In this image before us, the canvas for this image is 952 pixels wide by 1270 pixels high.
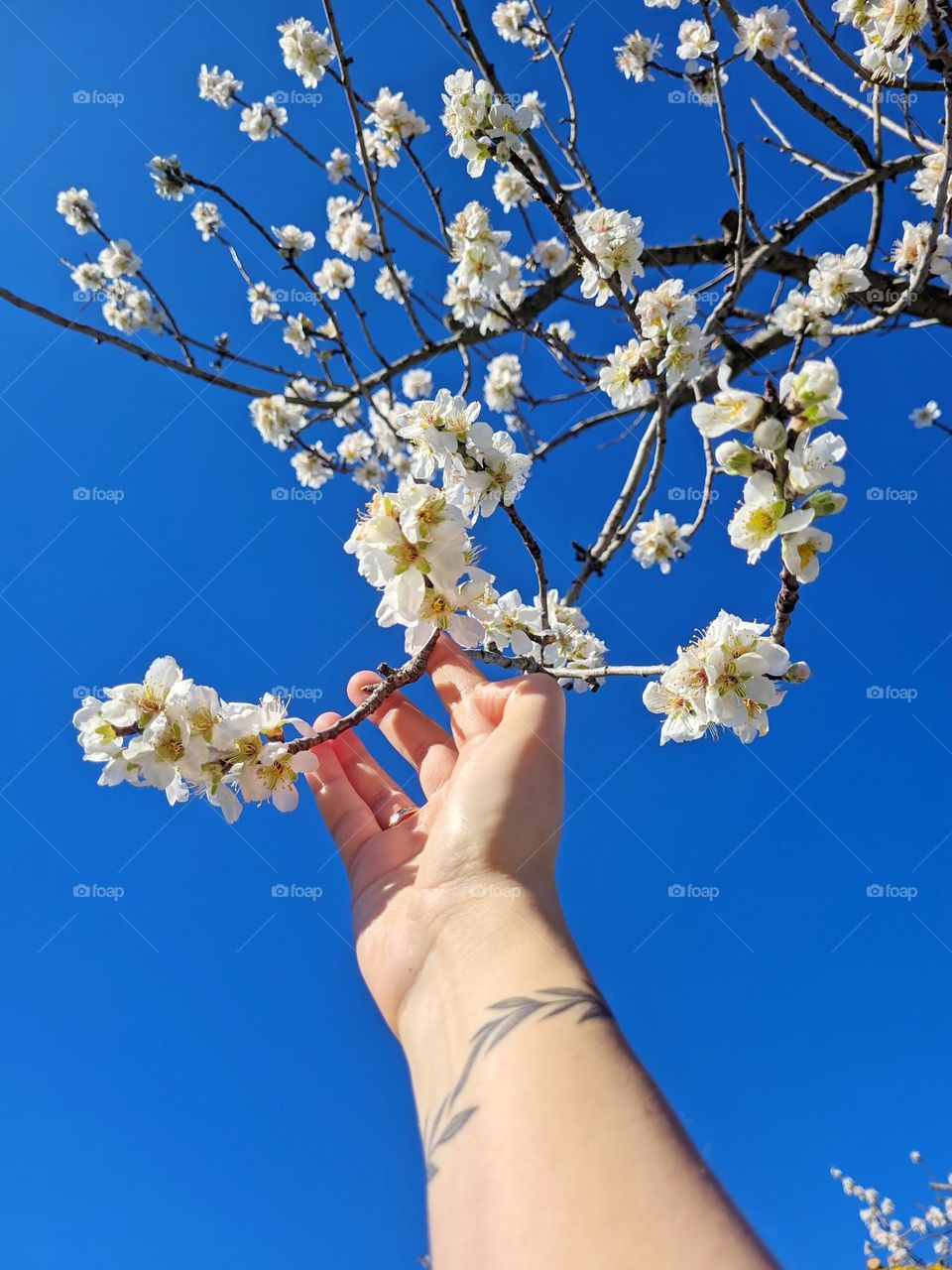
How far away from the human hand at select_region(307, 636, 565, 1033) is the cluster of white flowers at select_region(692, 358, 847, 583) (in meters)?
0.49

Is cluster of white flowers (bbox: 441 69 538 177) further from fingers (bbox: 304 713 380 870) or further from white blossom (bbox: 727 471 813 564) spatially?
fingers (bbox: 304 713 380 870)

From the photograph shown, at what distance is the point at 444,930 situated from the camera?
1240 millimetres

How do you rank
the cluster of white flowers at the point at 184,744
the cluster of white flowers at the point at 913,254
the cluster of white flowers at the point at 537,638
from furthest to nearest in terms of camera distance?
the cluster of white flowers at the point at 913,254 < the cluster of white flowers at the point at 537,638 < the cluster of white flowers at the point at 184,744

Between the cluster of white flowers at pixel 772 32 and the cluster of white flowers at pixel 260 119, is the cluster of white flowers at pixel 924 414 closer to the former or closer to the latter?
the cluster of white flowers at pixel 772 32

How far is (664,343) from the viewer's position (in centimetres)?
209

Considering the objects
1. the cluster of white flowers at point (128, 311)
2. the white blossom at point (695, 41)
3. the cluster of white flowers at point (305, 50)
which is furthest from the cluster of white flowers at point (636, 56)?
the cluster of white flowers at point (128, 311)

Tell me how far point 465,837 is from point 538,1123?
48cm

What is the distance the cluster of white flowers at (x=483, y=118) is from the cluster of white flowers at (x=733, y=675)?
5.28 ft

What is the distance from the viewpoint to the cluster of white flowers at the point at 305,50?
3105 millimetres

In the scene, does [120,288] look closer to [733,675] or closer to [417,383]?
[417,383]

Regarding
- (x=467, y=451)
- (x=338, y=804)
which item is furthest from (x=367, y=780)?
(x=467, y=451)

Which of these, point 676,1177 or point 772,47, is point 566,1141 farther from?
point 772,47

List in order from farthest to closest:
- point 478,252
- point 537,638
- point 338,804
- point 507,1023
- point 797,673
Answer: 1. point 478,252
2. point 537,638
3. point 338,804
4. point 797,673
5. point 507,1023

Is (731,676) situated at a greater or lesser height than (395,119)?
lesser
